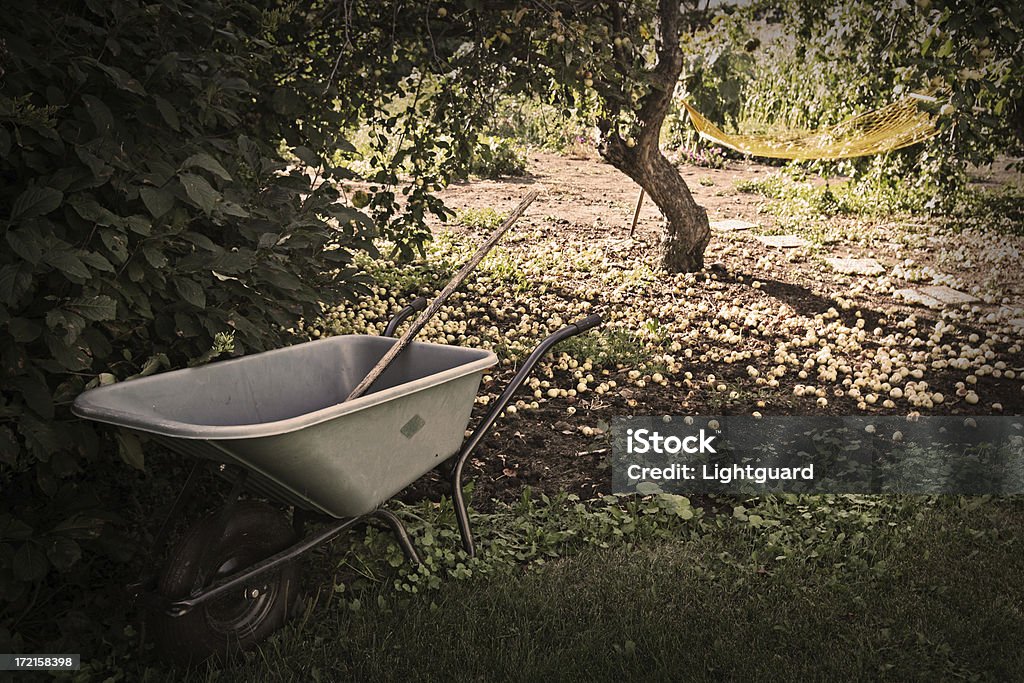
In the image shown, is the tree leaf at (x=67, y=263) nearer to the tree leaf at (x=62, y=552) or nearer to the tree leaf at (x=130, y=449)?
the tree leaf at (x=130, y=449)

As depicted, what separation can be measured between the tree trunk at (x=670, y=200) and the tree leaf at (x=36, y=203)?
364 centimetres

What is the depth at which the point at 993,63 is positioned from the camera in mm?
3383

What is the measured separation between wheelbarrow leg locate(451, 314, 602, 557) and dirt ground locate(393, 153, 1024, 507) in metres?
0.50

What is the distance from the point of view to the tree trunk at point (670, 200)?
16.0 feet

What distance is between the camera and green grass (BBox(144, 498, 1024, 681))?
1.98 metres

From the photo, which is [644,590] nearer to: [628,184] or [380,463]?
[380,463]

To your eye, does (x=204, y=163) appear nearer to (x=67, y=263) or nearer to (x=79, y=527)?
(x=67, y=263)

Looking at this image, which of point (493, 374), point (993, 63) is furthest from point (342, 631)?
point (993, 63)

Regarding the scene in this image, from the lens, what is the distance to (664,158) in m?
5.04

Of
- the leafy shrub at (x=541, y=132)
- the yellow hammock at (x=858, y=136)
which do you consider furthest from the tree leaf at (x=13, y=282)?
the leafy shrub at (x=541, y=132)

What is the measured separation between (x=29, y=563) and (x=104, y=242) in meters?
0.69

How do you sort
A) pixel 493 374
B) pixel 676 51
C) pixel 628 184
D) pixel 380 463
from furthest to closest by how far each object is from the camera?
pixel 628 184, pixel 676 51, pixel 493 374, pixel 380 463

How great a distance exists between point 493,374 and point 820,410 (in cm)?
152

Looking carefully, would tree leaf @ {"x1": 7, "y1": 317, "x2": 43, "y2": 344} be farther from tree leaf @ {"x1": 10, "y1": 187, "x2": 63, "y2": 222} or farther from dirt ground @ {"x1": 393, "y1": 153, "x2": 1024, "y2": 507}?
dirt ground @ {"x1": 393, "y1": 153, "x2": 1024, "y2": 507}
